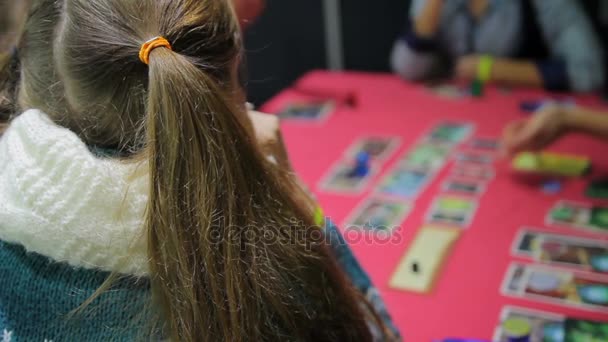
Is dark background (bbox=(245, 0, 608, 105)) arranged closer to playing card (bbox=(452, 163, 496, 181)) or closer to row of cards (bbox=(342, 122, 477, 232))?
row of cards (bbox=(342, 122, 477, 232))

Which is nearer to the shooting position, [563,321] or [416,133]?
[563,321]

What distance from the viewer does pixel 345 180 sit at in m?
1.53

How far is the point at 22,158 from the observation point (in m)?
0.74

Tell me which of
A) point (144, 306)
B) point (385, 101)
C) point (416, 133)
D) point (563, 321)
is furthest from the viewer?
point (385, 101)

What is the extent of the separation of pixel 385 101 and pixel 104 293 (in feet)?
4.43

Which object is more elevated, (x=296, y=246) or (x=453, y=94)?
(x=296, y=246)

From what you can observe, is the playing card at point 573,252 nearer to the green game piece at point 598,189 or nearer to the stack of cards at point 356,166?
the green game piece at point 598,189

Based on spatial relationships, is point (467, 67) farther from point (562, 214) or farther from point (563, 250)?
point (563, 250)

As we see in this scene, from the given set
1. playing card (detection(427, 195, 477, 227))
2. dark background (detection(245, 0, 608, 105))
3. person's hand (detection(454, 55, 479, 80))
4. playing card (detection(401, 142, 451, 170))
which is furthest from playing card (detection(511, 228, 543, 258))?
dark background (detection(245, 0, 608, 105))

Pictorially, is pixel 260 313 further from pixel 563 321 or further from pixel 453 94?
pixel 453 94

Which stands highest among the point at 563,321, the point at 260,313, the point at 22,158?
the point at 22,158

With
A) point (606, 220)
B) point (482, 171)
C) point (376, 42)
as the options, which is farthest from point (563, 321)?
point (376, 42)

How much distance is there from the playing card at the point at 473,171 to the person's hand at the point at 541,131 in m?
0.08

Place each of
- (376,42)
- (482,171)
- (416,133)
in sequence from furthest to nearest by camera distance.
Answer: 1. (376,42)
2. (416,133)
3. (482,171)
